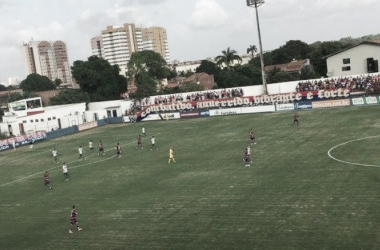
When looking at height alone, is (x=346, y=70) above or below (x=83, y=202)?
above

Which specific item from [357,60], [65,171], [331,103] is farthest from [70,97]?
[65,171]

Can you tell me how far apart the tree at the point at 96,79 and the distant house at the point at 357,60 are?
43.5 metres

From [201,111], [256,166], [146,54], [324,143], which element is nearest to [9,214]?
[256,166]

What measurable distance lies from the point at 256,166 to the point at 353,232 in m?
13.6

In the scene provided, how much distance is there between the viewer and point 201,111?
66.2 metres

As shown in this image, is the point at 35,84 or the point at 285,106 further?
the point at 35,84

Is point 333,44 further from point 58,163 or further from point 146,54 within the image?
point 58,163

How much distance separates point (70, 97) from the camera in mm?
89688

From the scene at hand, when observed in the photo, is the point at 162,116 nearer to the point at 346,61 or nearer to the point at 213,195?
the point at 346,61

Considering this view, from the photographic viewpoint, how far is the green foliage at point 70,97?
8906cm

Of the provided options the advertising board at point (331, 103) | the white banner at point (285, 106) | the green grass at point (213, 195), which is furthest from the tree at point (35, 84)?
the advertising board at point (331, 103)

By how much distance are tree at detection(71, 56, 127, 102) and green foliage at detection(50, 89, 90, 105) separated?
9.54 feet

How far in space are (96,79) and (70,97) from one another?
7.01 m

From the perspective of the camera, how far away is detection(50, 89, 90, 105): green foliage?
89062mm
